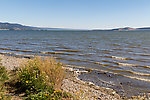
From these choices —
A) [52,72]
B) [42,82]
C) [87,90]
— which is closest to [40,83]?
[42,82]

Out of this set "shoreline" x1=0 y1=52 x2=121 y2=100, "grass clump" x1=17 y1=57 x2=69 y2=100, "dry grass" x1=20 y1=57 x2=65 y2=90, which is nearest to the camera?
"grass clump" x1=17 y1=57 x2=69 y2=100

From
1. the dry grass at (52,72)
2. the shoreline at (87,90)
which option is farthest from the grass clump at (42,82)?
the shoreline at (87,90)

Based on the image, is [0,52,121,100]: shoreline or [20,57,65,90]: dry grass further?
[0,52,121,100]: shoreline

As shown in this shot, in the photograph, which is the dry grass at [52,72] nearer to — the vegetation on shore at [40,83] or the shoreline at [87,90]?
the vegetation on shore at [40,83]

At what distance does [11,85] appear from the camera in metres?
5.32

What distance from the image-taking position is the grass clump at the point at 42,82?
14.2 ft

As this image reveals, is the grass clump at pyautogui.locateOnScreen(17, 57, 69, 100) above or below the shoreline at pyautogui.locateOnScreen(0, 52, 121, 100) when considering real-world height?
above

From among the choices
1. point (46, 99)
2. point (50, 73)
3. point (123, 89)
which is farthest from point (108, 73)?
point (46, 99)

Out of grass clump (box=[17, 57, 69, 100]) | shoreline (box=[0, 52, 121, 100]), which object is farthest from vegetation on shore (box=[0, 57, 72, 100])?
shoreline (box=[0, 52, 121, 100])

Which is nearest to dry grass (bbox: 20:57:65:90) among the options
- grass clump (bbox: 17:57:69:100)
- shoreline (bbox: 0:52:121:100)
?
grass clump (bbox: 17:57:69:100)

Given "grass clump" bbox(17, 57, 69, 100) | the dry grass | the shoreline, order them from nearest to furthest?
"grass clump" bbox(17, 57, 69, 100)
the dry grass
the shoreline

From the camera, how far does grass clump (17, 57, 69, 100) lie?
4.32m

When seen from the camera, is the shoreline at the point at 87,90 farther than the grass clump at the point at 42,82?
Yes

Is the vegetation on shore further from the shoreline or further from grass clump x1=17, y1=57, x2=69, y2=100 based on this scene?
the shoreline
